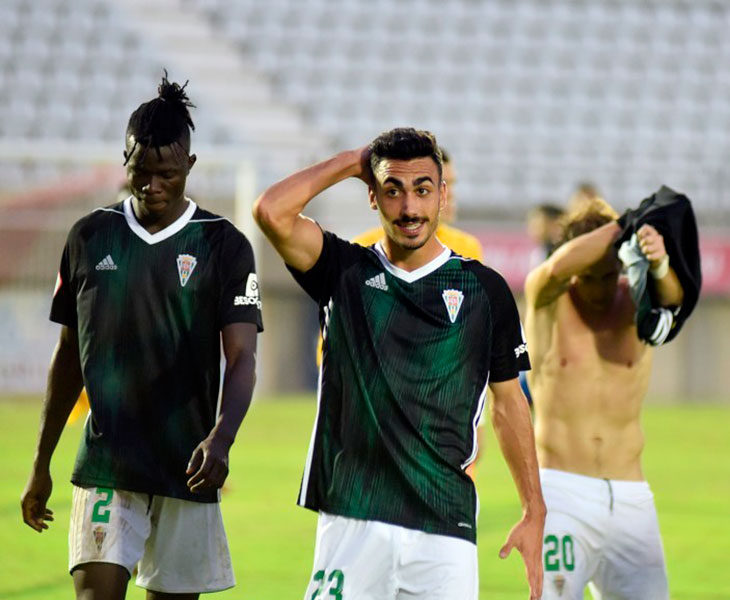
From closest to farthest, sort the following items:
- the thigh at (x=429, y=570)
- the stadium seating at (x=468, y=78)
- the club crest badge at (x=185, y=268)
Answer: the thigh at (x=429, y=570) < the club crest badge at (x=185, y=268) < the stadium seating at (x=468, y=78)

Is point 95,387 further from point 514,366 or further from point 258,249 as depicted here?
point 258,249

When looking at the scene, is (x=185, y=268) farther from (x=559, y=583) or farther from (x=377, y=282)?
(x=559, y=583)

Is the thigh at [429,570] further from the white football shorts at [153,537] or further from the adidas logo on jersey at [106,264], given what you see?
the adidas logo on jersey at [106,264]

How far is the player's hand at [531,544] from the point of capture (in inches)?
157

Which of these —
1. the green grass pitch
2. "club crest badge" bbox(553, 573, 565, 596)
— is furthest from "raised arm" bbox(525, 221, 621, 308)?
the green grass pitch

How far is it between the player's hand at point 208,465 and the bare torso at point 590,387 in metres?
1.87

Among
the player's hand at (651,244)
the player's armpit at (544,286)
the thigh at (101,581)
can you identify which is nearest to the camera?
the thigh at (101,581)

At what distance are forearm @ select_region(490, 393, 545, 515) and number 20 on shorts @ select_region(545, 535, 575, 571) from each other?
116 centimetres

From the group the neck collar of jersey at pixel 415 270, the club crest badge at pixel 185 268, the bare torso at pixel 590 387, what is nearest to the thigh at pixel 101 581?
the club crest badge at pixel 185 268

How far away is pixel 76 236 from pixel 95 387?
19.5 inches

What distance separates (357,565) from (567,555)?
1555mm

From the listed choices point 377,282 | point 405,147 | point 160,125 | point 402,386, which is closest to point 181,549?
point 402,386

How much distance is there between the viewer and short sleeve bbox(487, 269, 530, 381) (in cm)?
408

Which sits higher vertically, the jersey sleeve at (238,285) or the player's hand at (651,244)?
the player's hand at (651,244)
